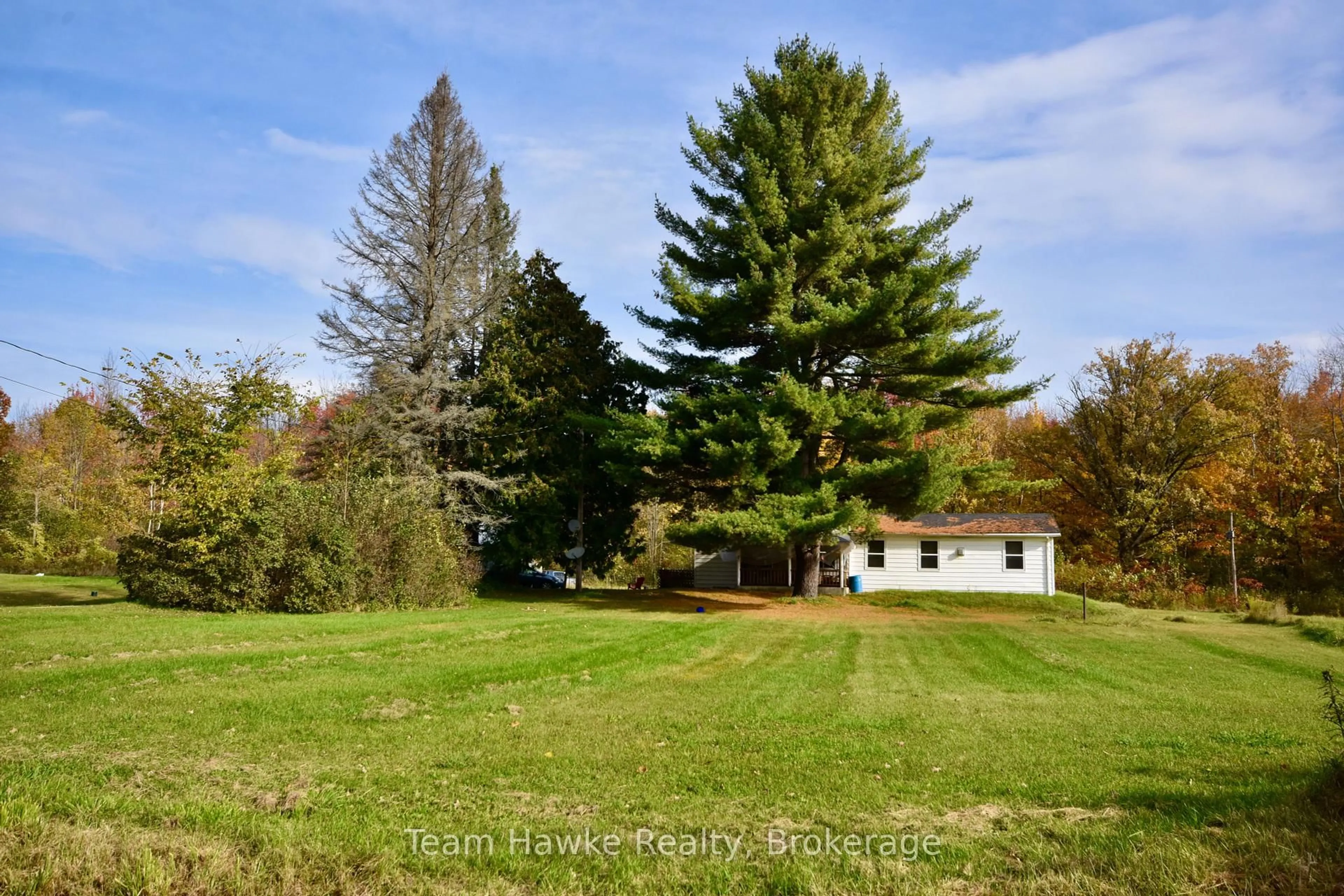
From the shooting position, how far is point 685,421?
77.9 feet

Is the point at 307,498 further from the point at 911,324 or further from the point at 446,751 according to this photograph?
the point at 911,324

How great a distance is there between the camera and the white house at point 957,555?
2897cm

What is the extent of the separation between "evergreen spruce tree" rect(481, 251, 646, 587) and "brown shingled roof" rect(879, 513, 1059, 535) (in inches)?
401

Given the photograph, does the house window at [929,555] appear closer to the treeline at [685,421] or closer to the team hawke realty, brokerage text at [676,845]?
the treeline at [685,421]

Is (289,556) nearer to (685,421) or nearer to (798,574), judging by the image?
(685,421)

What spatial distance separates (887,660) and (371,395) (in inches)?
796

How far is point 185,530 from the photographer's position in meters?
17.5

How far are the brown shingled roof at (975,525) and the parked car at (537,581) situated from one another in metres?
13.7

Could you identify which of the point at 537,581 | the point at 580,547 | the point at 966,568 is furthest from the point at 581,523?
the point at 966,568

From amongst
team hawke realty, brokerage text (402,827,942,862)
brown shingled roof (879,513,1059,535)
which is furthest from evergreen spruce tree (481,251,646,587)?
team hawke realty, brokerage text (402,827,942,862)

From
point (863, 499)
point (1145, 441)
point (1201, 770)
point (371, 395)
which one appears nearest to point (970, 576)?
point (863, 499)

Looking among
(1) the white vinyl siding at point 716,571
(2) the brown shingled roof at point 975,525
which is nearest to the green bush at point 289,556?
(1) the white vinyl siding at point 716,571

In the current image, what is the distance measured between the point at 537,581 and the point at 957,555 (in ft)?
55.5

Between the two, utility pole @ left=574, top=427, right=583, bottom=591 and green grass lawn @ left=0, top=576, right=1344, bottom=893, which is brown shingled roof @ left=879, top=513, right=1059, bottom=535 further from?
green grass lawn @ left=0, top=576, right=1344, bottom=893
